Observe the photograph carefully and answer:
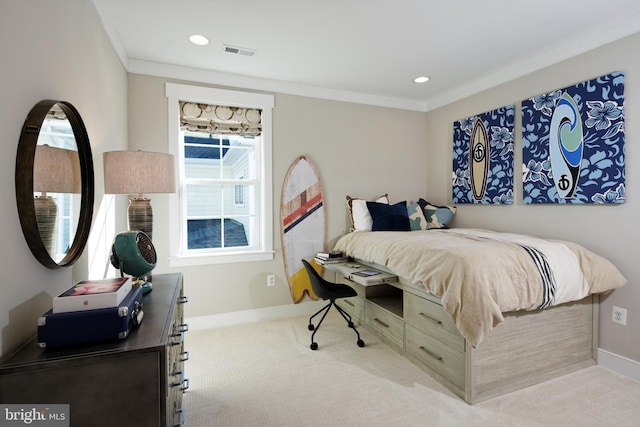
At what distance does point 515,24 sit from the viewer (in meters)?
2.35

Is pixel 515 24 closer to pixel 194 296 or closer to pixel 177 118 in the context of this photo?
pixel 177 118

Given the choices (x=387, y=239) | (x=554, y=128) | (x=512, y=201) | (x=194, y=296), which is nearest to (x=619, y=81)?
(x=554, y=128)

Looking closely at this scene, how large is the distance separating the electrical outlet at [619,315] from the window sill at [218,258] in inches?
117

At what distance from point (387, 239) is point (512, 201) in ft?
4.43

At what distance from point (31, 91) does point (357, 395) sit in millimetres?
2329

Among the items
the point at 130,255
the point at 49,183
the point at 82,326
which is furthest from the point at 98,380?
the point at 49,183

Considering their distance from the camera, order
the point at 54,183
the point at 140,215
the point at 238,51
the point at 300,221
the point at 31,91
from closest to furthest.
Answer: the point at 31,91 < the point at 54,183 < the point at 140,215 < the point at 238,51 < the point at 300,221

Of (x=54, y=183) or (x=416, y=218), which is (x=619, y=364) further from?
(x=54, y=183)

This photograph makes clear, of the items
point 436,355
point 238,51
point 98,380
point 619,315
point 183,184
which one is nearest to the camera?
point 98,380

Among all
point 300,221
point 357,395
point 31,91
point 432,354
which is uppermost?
point 31,91

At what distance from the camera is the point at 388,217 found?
3445 mm

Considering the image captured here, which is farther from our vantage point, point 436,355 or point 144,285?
point 436,355

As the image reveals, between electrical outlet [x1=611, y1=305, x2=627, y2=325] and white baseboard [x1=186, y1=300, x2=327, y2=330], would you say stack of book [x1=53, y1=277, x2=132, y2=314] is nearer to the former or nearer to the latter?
white baseboard [x1=186, y1=300, x2=327, y2=330]

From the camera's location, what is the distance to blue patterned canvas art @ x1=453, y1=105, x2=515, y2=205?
3146 mm
